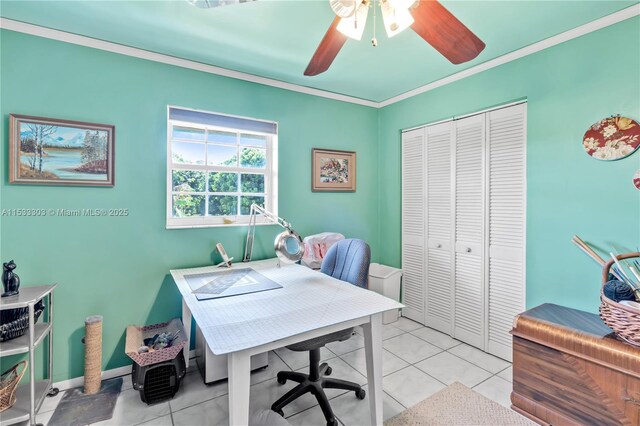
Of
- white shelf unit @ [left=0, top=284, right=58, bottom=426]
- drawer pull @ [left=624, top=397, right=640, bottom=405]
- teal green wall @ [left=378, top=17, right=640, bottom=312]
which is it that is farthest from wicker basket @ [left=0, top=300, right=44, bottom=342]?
teal green wall @ [left=378, top=17, right=640, bottom=312]

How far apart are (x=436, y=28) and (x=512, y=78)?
1498 millimetres

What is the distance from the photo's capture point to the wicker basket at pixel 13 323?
179cm

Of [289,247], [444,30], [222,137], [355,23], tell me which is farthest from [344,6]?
[222,137]

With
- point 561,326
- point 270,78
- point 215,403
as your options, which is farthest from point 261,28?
point 561,326

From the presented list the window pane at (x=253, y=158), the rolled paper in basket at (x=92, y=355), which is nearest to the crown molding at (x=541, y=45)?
the window pane at (x=253, y=158)

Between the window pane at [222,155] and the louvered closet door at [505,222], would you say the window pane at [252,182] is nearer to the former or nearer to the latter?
the window pane at [222,155]

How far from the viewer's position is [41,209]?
7.11 ft

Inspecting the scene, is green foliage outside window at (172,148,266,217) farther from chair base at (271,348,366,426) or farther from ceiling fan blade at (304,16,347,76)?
chair base at (271,348,366,426)

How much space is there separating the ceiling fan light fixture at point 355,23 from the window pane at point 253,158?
1.75 m

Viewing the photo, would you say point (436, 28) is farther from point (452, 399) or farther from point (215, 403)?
point (215, 403)

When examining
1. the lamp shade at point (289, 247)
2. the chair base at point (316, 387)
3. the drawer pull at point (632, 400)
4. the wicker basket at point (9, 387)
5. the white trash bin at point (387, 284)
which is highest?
the lamp shade at point (289, 247)

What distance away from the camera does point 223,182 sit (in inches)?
116

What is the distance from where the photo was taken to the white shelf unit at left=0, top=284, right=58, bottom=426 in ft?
5.71

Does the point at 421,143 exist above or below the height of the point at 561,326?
above
